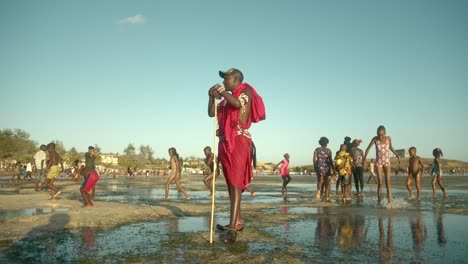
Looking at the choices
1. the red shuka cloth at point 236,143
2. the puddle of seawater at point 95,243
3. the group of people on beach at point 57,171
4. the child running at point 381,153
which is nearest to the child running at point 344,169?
the child running at point 381,153

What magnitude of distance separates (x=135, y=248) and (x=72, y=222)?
6.75 feet

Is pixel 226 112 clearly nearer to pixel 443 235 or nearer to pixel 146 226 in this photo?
pixel 146 226

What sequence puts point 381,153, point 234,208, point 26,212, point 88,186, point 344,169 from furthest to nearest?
1. point 344,169
2. point 381,153
3. point 88,186
4. point 26,212
5. point 234,208

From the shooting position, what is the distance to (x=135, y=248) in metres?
3.64

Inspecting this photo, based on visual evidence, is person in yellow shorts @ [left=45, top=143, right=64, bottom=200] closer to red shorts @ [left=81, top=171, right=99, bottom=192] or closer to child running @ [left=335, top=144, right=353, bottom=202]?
red shorts @ [left=81, top=171, right=99, bottom=192]

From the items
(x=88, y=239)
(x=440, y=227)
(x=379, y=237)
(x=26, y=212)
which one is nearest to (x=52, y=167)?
(x=26, y=212)

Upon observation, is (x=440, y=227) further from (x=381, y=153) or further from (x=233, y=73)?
(x=381, y=153)

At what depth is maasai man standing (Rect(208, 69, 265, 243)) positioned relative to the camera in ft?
14.1

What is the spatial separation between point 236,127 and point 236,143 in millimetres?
210

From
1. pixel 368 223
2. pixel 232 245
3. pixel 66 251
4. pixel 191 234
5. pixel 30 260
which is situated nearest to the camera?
pixel 30 260

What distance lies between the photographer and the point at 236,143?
437 centimetres

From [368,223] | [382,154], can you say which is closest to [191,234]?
[368,223]

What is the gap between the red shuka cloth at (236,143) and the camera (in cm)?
435

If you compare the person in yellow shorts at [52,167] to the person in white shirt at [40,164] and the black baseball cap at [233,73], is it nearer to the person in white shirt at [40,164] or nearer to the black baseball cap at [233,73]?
the person in white shirt at [40,164]
